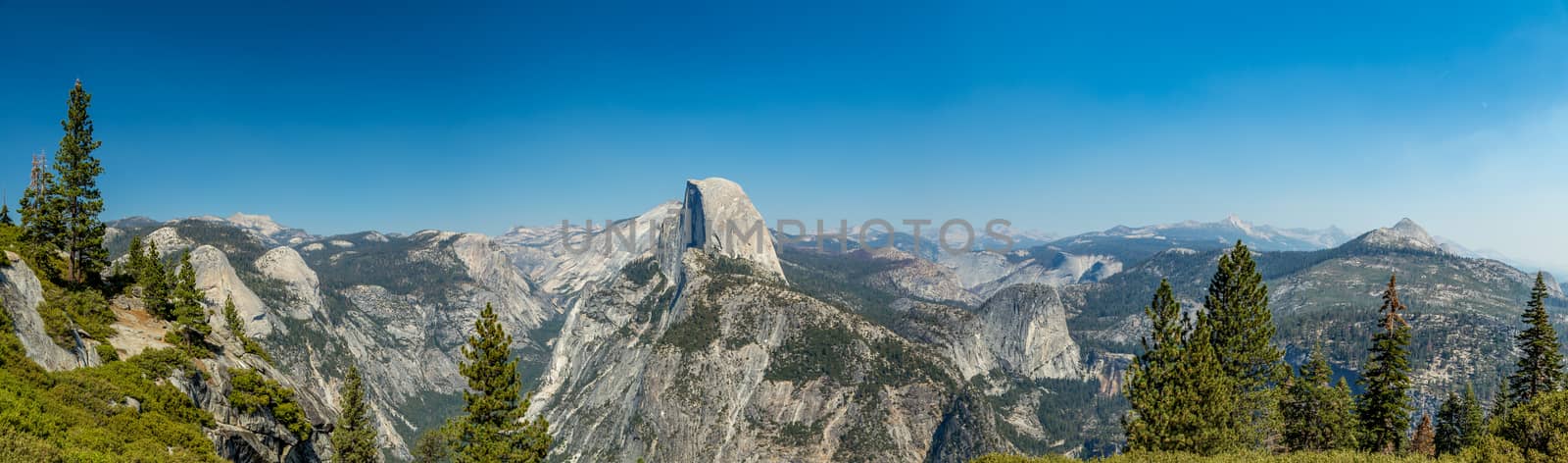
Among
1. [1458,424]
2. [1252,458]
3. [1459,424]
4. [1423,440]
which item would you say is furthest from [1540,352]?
[1252,458]

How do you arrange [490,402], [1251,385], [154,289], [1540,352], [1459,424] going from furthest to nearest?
[1459,424] → [154,289] → [1540,352] → [1251,385] → [490,402]

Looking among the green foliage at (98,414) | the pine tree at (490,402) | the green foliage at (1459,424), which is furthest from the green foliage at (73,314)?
the green foliage at (1459,424)

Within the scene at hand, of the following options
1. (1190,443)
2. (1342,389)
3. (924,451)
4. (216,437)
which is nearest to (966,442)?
(924,451)

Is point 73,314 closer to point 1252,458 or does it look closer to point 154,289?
point 154,289

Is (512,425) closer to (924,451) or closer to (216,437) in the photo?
(216,437)

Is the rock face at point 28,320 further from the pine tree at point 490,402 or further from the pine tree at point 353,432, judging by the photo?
the pine tree at point 353,432

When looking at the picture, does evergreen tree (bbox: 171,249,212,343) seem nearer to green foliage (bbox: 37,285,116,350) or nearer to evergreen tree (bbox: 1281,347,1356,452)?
green foliage (bbox: 37,285,116,350)
